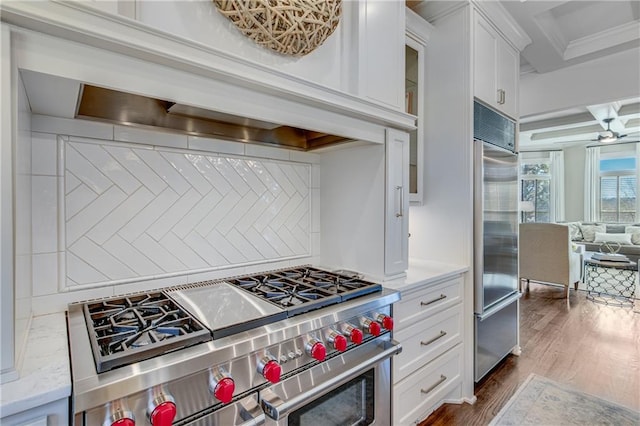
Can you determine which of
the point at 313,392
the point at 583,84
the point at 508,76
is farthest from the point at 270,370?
the point at 583,84

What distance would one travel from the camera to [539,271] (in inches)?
181

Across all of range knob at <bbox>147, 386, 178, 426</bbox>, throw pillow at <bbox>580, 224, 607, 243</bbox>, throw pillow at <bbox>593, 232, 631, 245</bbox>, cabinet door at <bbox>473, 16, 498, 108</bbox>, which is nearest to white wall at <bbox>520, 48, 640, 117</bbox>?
cabinet door at <bbox>473, 16, 498, 108</bbox>

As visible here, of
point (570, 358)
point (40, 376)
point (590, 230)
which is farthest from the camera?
point (590, 230)

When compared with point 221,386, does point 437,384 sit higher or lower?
lower

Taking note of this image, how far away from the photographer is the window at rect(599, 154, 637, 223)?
23.6 ft

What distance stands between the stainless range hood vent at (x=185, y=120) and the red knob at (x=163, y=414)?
35.7 inches

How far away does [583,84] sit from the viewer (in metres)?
3.11

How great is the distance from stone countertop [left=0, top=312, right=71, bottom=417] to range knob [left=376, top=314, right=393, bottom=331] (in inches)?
40.8

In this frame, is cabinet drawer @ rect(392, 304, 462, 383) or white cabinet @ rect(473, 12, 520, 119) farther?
white cabinet @ rect(473, 12, 520, 119)

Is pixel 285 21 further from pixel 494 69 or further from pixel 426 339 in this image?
pixel 494 69

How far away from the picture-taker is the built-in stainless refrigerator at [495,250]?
2.08 meters

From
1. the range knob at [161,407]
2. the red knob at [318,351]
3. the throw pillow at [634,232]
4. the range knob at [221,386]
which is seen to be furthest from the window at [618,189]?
the range knob at [161,407]

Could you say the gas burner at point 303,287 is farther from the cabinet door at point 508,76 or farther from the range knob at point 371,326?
the cabinet door at point 508,76

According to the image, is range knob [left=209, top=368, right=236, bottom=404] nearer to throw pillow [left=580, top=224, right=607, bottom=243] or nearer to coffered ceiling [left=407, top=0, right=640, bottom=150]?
coffered ceiling [left=407, top=0, right=640, bottom=150]
